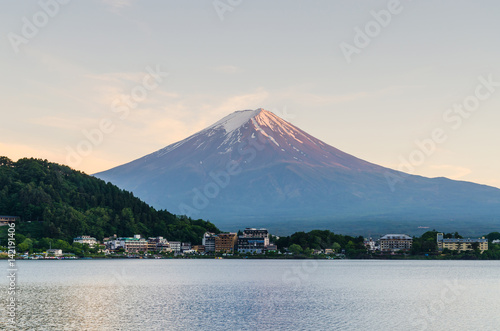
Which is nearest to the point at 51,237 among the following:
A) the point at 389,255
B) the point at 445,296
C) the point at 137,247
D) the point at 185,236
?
the point at 137,247

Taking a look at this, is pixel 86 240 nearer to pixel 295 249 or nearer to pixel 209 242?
pixel 209 242

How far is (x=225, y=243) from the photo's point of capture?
172m

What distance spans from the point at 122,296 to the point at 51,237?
297 feet

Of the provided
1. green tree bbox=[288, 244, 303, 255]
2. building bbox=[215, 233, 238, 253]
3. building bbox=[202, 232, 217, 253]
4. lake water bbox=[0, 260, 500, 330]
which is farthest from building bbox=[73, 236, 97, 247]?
lake water bbox=[0, 260, 500, 330]

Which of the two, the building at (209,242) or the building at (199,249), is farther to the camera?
the building at (209,242)

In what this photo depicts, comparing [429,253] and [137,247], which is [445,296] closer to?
[429,253]

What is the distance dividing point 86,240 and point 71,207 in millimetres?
9937

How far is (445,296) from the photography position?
187 ft

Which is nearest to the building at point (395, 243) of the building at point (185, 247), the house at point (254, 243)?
the house at point (254, 243)

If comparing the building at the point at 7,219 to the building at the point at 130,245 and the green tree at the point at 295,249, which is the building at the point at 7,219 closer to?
the building at the point at 130,245

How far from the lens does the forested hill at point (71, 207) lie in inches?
5753

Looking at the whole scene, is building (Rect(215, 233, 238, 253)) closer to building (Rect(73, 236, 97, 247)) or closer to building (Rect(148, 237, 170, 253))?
building (Rect(148, 237, 170, 253))

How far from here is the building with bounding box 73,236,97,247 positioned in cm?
14500

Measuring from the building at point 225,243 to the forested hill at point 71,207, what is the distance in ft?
23.8
